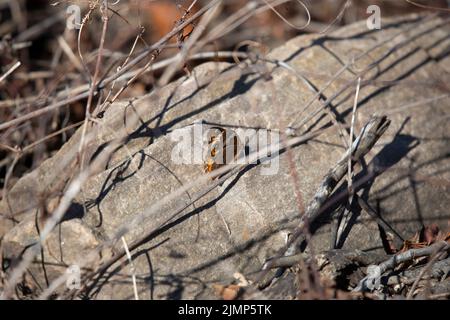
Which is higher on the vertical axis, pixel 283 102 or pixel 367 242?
pixel 283 102

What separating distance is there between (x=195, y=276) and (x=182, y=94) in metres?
0.83

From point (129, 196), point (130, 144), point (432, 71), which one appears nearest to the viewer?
point (129, 196)

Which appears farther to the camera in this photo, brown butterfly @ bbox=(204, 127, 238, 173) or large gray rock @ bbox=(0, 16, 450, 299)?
brown butterfly @ bbox=(204, 127, 238, 173)

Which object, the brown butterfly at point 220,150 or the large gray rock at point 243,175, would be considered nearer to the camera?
the large gray rock at point 243,175

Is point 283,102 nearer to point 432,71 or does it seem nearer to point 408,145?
point 408,145

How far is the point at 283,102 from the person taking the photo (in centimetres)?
239

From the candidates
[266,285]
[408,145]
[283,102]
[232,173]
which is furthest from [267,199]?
[408,145]

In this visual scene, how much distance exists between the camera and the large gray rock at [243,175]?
1971mm

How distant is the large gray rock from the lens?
1971 millimetres

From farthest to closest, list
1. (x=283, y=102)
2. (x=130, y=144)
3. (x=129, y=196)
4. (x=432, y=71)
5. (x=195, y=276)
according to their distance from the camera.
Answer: (x=432, y=71)
(x=283, y=102)
(x=130, y=144)
(x=129, y=196)
(x=195, y=276)

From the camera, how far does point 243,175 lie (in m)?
2.12
